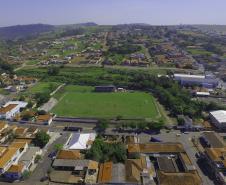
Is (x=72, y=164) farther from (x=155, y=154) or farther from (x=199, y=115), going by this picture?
(x=199, y=115)

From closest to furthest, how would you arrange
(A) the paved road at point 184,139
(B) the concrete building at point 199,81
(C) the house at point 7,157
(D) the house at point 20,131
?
(C) the house at point 7,157 < (A) the paved road at point 184,139 < (D) the house at point 20,131 < (B) the concrete building at point 199,81

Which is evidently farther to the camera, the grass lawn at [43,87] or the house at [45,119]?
the grass lawn at [43,87]

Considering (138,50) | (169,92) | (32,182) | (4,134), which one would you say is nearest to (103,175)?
(32,182)

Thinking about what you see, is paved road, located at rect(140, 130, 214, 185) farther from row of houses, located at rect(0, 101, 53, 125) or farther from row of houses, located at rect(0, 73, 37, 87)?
row of houses, located at rect(0, 73, 37, 87)

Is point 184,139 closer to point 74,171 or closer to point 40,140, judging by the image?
point 74,171

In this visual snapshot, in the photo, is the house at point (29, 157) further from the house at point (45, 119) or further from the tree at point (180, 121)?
the tree at point (180, 121)

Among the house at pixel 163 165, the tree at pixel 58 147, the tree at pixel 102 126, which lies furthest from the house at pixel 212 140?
the tree at pixel 58 147

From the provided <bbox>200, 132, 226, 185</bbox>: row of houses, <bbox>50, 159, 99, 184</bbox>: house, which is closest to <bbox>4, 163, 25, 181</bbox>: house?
<bbox>50, 159, 99, 184</bbox>: house
